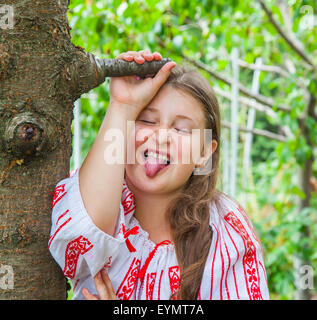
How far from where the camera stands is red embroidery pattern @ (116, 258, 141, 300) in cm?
93

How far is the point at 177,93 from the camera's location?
102 centimetres

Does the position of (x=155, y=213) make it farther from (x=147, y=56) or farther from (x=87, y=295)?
(x=147, y=56)

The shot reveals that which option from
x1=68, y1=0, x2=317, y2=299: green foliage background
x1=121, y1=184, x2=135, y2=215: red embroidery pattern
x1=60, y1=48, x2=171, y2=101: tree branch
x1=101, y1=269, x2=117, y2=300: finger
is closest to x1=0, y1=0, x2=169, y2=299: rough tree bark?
x1=60, y1=48, x2=171, y2=101: tree branch

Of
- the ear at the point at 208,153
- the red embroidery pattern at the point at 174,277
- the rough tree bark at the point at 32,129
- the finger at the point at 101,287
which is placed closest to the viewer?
the rough tree bark at the point at 32,129

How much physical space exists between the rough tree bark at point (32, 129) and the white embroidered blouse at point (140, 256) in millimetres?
35

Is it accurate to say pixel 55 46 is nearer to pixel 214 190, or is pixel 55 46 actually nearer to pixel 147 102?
pixel 147 102

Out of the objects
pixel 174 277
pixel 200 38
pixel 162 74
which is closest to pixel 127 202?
pixel 174 277

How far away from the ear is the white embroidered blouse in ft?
0.44

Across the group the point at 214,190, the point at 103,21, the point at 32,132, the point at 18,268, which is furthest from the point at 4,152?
the point at 103,21

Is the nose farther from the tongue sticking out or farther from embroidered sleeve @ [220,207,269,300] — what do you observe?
embroidered sleeve @ [220,207,269,300]

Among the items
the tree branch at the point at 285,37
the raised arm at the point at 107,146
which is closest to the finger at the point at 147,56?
the raised arm at the point at 107,146

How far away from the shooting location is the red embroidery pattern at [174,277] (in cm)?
95

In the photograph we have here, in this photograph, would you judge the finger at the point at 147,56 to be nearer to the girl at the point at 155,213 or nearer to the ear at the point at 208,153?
the girl at the point at 155,213

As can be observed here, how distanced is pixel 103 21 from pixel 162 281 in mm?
1357
